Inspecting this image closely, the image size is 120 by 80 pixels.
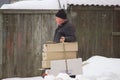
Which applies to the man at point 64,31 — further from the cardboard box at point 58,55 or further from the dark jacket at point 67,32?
Result: the cardboard box at point 58,55

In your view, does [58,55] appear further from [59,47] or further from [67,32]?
[67,32]

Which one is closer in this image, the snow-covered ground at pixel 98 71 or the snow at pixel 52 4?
the snow-covered ground at pixel 98 71

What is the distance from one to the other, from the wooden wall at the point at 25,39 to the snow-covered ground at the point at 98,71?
56 cm

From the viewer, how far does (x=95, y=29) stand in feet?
41.0

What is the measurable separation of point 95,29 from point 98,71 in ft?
9.76

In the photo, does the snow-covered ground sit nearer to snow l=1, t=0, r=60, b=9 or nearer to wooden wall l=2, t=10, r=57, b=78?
wooden wall l=2, t=10, r=57, b=78

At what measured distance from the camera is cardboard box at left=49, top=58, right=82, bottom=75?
7.29 m

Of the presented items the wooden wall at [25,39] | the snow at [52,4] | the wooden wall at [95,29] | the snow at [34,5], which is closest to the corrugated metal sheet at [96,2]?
the snow at [52,4]

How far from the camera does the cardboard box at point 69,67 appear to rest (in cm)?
729

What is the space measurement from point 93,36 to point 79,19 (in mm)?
730

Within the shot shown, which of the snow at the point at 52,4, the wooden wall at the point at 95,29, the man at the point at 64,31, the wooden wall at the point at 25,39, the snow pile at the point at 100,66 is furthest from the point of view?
the snow at the point at 52,4

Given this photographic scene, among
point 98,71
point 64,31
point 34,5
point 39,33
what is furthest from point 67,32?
point 34,5

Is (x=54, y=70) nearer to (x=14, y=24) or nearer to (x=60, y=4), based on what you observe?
(x=14, y=24)

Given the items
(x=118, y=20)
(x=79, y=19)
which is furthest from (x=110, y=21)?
(x=79, y=19)
